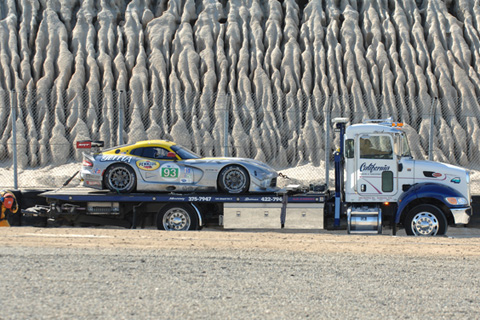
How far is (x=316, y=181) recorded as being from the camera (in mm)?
17984

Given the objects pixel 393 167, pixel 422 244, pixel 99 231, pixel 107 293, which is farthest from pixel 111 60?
pixel 107 293

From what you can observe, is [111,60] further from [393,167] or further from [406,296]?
[406,296]

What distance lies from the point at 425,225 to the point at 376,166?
4.74ft

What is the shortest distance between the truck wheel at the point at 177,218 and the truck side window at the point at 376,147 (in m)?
3.56

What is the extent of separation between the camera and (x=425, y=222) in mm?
11781

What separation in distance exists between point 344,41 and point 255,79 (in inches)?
150

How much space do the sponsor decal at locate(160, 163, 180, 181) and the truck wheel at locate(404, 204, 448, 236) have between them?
4575mm

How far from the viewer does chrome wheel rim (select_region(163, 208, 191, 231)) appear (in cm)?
1245

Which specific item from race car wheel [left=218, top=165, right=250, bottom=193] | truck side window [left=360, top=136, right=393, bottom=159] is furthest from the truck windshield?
race car wheel [left=218, top=165, right=250, bottom=193]

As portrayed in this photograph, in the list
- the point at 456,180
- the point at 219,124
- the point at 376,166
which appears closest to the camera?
the point at 456,180

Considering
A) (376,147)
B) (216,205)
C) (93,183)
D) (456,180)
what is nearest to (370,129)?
(376,147)

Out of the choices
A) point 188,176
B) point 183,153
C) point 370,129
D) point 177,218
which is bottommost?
point 177,218

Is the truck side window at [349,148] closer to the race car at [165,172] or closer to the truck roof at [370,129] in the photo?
the truck roof at [370,129]

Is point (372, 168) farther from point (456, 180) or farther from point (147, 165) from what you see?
point (147, 165)
